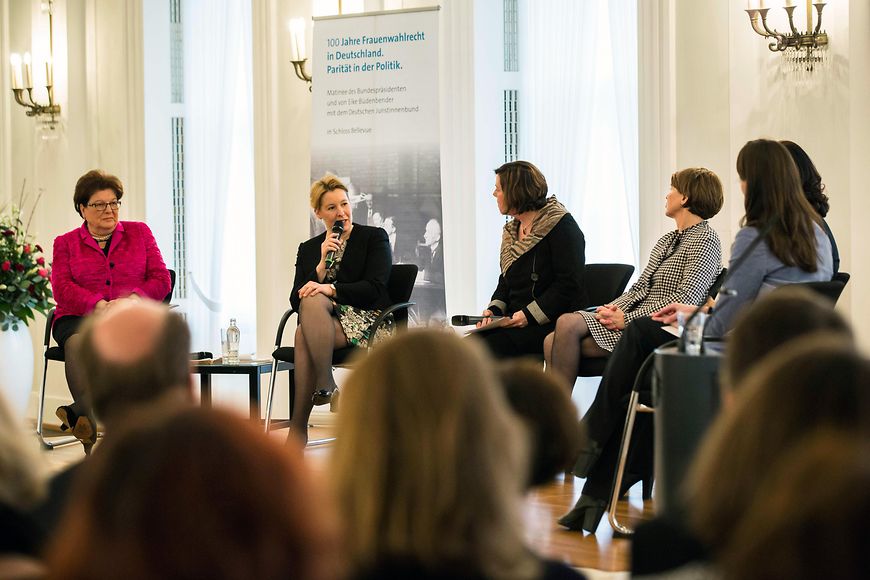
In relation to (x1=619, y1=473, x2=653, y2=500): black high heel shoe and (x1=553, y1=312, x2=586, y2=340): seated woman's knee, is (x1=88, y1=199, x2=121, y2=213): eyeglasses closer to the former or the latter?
(x1=553, y1=312, x2=586, y2=340): seated woman's knee

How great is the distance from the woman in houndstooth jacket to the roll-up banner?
1.50m

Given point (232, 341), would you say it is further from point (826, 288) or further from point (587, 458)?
point (826, 288)

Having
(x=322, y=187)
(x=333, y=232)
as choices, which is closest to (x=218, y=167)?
(x=322, y=187)

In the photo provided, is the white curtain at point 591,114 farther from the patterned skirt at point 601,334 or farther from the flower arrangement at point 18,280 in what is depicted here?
the flower arrangement at point 18,280

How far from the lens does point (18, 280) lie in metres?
6.32

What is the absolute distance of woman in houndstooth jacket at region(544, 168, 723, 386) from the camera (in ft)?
15.8

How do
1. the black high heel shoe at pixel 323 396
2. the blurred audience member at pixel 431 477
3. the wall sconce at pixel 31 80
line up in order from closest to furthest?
the blurred audience member at pixel 431 477 < the black high heel shoe at pixel 323 396 < the wall sconce at pixel 31 80

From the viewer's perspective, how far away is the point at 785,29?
5.39m

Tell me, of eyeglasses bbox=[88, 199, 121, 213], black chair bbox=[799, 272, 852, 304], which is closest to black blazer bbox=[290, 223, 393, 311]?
eyeglasses bbox=[88, 199, 121, 213]

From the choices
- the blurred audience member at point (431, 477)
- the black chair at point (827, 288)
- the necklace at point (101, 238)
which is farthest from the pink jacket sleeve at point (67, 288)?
the blurred audience member at point (431, 477)

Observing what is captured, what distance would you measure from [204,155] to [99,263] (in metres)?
1.91

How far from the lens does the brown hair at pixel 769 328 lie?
183 centimetres

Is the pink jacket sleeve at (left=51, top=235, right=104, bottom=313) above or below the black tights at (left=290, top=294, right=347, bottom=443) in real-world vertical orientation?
above

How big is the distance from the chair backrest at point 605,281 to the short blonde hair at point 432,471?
4243 mm
